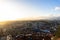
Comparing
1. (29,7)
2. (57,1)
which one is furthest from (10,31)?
(57,1)

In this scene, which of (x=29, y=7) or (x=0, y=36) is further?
(x=29, y=7)

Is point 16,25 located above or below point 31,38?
above

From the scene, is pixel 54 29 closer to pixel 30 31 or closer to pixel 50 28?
pixel 50 28

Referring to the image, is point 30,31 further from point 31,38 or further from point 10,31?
point 10,31

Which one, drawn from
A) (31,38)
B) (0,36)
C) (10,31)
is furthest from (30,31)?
(0,36)

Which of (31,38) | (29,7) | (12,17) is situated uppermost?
(29,7)

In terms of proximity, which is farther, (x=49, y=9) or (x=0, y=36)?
(x=49, y=9)

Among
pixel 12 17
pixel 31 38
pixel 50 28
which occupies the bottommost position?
pixel 31 38

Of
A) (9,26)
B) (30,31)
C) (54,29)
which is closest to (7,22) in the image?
(9,26)

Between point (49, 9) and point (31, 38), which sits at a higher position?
point (49, 9)
